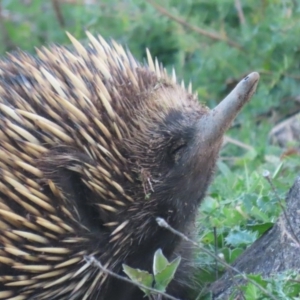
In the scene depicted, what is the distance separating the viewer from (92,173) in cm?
287

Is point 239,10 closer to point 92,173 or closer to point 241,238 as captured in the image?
point 241,238

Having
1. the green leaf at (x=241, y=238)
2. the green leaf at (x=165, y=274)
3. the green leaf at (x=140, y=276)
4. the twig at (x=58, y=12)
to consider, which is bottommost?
the green leaf at (x=241, y=238)

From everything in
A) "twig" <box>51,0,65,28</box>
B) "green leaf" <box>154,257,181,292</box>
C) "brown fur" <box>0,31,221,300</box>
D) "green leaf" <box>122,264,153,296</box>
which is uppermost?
"twig" <box>51,0,65,28</box>

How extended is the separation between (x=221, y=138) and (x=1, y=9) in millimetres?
4910

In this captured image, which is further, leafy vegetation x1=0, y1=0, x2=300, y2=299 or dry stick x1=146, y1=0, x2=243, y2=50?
dry stick x1=146, y1=0, x2=243, y2=50

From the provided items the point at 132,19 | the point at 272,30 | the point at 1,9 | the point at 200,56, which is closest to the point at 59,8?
the point at 1,9

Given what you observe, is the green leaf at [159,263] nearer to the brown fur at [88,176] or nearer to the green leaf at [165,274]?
the green leaf at [165,274]

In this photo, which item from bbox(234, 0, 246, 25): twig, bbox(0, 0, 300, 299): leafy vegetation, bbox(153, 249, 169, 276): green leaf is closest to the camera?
bbox(153, 249, 169, 276): green leaf

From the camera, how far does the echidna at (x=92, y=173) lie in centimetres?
284

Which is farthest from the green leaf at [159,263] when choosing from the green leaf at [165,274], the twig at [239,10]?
the twig at [239,10]

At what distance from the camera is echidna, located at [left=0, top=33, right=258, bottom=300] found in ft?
9.31

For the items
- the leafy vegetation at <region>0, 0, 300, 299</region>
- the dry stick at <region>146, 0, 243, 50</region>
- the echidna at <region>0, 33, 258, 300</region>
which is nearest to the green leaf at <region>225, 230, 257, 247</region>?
the echidna at <region>0, 33, 258, 300</region>

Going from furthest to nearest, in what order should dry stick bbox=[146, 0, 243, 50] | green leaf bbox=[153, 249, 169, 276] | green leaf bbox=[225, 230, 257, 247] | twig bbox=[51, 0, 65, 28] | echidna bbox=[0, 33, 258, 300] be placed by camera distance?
twig bbox=[51, 0, 65, 28] < dry stick bbox=[146, 0, 243, 50] < green leaf bbox=[225, 230, 257, 247] < echidna bbox=[0, 33, 258, 300] < green leaf bbox=[153, 249, 169, 276]

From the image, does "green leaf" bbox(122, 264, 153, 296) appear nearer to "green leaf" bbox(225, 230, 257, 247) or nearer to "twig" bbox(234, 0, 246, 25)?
"green leaf" bbox(225, 230, 257, 247)
